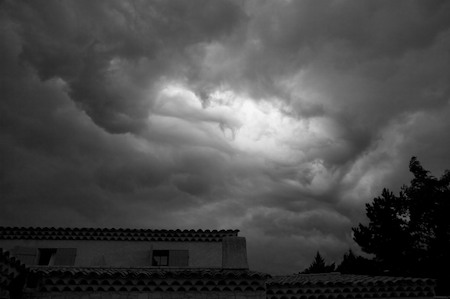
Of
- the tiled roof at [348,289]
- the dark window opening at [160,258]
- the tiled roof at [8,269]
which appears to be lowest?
the tiled roof at [348,289]

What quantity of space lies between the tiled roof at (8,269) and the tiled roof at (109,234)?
684 centimetres

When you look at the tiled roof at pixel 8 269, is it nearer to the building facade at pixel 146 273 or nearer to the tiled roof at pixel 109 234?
the building facade at pixel 146 273

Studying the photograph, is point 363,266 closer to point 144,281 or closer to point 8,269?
point 144,281

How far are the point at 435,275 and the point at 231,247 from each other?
82.7 ft

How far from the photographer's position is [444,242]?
29.6 metres

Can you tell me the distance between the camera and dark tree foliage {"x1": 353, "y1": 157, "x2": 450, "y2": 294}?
29619 mm

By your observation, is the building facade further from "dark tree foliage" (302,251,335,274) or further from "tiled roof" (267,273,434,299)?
"dark tree foliage" (302,251,335,274)

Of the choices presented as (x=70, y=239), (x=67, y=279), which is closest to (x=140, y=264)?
(x=70, y=239)

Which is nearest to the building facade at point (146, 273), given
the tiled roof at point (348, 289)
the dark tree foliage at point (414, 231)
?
the tiled roof at point (348, 289)

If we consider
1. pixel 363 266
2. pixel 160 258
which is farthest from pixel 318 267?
pixel 160 258

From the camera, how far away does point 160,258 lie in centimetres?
1673

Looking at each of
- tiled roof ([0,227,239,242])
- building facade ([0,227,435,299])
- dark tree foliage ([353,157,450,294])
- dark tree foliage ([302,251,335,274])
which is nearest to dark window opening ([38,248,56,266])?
building facade ([0,227,435,299])

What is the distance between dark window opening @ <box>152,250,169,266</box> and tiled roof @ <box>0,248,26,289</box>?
307 inches

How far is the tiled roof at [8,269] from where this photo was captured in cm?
873
